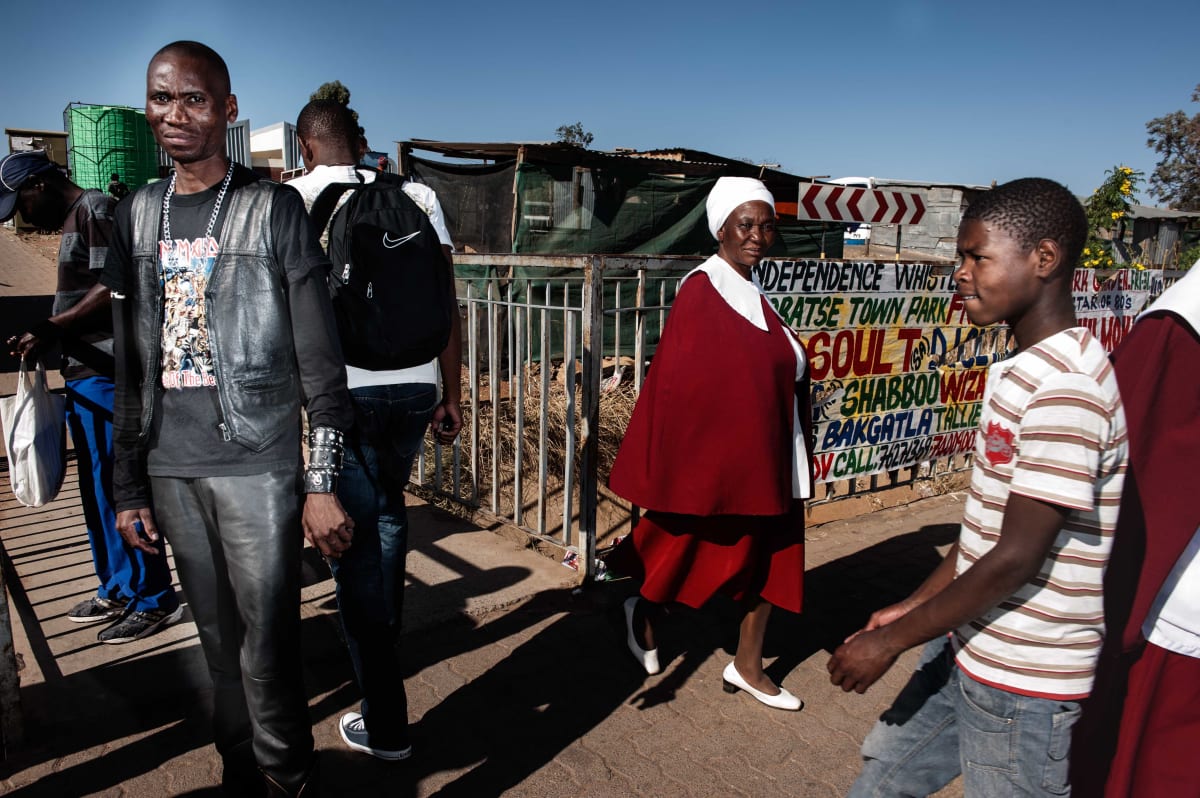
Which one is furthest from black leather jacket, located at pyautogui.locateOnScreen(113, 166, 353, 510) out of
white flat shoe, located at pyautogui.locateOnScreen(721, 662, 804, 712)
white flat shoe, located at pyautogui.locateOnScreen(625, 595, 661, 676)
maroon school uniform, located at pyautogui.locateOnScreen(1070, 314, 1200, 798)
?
white flat shoe, located at pyautogui.locateOnScreen(721, 662, 804, 712)

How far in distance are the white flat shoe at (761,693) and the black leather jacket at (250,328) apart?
Result: 82.1 inches

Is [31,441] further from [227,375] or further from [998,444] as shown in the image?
[998,444]

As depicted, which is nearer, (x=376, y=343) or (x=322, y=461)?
(x=322, y=461)

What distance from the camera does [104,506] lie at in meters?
3.57

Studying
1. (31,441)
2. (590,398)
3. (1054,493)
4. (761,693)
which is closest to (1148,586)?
(1054,493)

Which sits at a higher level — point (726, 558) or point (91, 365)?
point (91, 365)

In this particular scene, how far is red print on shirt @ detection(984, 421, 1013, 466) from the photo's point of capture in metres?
1.63

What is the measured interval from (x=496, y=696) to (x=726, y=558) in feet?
3.56

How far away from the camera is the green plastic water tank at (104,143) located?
1891 cm

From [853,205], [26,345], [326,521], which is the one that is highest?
[853,205]

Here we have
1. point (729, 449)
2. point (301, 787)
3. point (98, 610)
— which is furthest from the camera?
point (98, 610)

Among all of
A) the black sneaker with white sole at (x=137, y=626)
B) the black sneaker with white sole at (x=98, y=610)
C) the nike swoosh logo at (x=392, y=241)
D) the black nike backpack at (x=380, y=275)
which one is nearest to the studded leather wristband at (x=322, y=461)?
the black nike backpack at (x=380, y=275)

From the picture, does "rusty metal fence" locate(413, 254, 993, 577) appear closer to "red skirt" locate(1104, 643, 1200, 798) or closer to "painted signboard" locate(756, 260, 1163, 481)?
"painted signboard" locate(756, 260, 1163, 481)

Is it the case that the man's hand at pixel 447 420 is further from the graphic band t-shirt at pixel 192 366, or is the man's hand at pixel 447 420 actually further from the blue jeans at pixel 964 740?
the blue jeans at pixel 964 740
